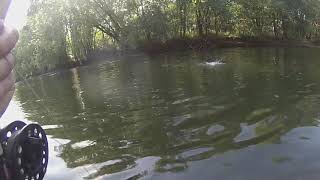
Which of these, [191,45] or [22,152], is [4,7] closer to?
[22,152]

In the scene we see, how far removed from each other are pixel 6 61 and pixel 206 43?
32.9 m

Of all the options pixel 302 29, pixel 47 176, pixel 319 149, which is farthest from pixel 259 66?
pixel 302 29

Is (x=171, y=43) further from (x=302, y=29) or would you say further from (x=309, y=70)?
(x=309, y=70)

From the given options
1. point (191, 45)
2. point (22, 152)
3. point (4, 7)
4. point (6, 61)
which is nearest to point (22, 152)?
point (22, 152)

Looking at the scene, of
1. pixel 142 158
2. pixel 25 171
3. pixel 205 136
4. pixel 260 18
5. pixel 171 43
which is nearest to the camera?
pixel 25 171

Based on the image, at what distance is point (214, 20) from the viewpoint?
38438 mm

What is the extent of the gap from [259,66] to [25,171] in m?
16.7

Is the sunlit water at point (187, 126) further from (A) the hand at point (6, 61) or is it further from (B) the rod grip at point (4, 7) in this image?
(B) the rod grip at point (4, 7)

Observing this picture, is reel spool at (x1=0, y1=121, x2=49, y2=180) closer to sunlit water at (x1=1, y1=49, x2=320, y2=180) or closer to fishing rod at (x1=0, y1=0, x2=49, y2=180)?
fishing rod at (x1=0, y1=0, x2=49, y2=180)

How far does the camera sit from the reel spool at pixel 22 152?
2342 mm

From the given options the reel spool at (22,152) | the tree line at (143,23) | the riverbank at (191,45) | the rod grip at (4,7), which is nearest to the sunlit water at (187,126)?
the reel spool at (22,152)

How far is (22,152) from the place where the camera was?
2.52 m

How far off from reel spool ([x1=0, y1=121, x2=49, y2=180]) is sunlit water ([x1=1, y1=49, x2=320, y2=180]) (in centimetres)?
355

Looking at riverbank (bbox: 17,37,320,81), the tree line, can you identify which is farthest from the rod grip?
riverbank (bbox: 17,37,320,81)
